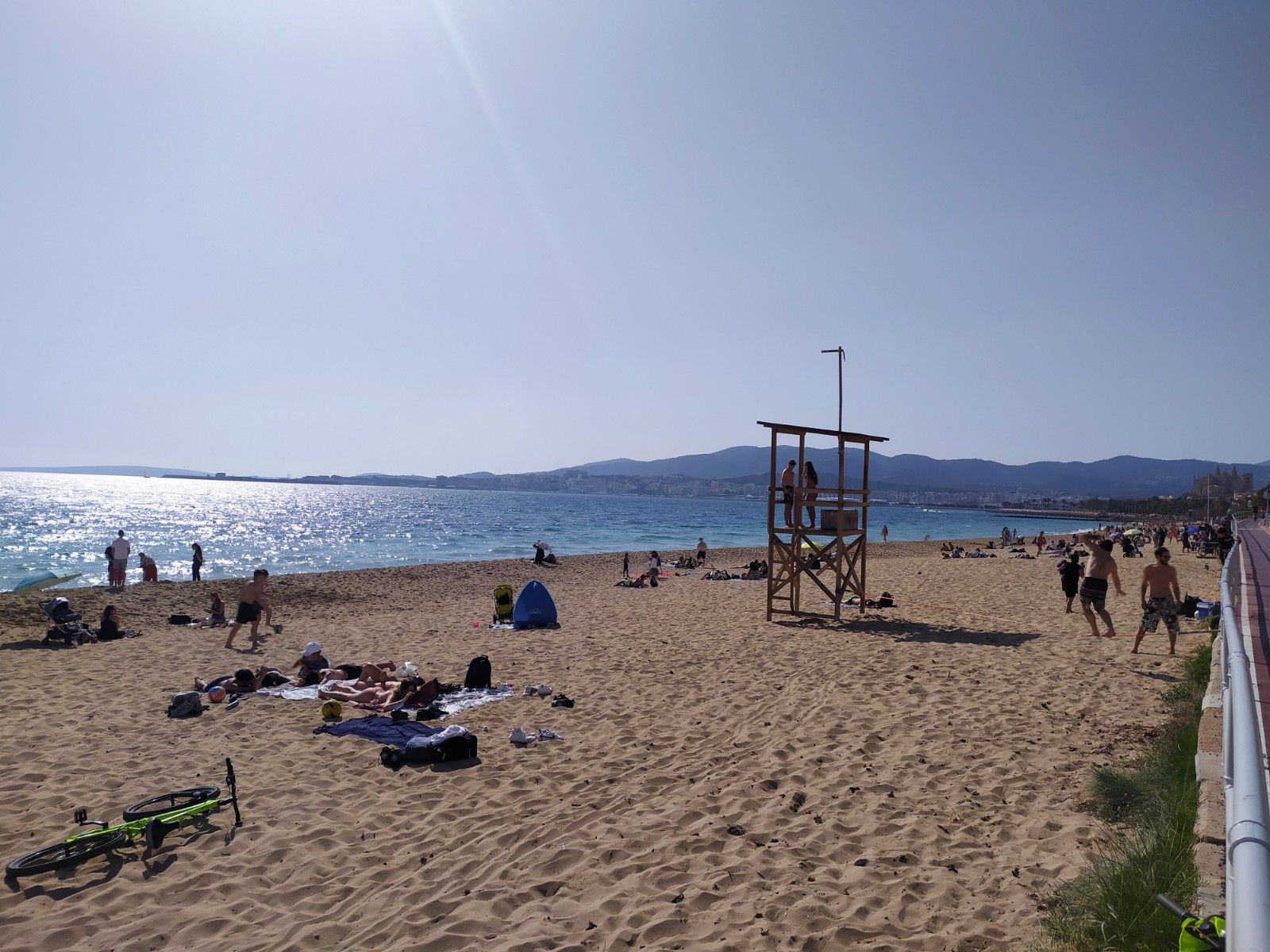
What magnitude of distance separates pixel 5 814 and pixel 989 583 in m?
19.3

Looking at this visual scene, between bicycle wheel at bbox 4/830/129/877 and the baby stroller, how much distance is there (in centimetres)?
934

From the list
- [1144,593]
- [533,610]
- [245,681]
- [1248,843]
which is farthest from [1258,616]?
[245,681]

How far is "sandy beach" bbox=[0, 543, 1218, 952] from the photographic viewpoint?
3.71 m

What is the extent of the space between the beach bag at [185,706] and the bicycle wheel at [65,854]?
3072 millimetres

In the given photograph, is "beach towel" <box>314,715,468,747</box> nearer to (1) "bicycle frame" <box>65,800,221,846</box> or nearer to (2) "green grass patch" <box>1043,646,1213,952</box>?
(1) "bicycle frame" <box>65,800,221,846</box>

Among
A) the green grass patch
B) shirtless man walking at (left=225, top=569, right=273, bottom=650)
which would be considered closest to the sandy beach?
the green grass patch

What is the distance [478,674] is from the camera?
8.27 metres

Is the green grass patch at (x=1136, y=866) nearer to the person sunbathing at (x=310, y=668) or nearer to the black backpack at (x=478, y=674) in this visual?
the black backpack at (x=478, y=674)

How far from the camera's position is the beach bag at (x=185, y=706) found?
24.1ft

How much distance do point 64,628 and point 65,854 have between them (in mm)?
9574

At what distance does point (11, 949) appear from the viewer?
3.57m

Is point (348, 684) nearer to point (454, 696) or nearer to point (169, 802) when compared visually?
point (454, 696)

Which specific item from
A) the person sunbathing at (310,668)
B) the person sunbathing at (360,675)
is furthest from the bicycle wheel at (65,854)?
the person sunbathing at (310,668)

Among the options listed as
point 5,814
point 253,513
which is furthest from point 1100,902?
point 253,513
